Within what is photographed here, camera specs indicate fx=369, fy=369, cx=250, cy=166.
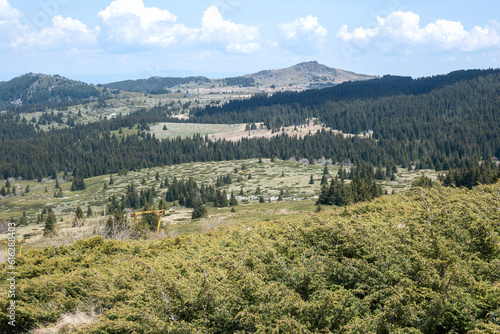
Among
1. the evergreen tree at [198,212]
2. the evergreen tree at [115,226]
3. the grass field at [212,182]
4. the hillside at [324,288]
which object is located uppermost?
the hillside at [324,288]

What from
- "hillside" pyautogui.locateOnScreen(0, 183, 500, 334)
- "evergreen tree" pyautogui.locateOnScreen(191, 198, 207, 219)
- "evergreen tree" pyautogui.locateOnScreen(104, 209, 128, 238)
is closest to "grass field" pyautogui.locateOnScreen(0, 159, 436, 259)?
"evergreen tree" pyautogui.locateOnScreen(191, 198, 207, 219)

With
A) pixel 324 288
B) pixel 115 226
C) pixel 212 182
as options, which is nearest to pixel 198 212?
pixel 115 226

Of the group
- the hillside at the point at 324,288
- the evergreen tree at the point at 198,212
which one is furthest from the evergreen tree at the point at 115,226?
the hillside at the point at 324,288

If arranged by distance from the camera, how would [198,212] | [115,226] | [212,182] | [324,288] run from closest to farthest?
[324,288], [115,226], [198,212], [212,182]

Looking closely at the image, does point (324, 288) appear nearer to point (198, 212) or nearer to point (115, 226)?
point (115, 226)

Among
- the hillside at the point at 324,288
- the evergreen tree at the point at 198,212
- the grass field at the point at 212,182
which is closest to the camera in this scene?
the hillside at the point at 324,288

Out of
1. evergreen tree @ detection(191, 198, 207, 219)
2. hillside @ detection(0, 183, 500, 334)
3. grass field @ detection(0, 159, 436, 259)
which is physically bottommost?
grass field @ detection(0, 159, 436, 259)

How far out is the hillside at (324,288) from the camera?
12.0 m

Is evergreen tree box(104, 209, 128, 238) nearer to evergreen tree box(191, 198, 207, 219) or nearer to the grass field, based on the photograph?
the grass field

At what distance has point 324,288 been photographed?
14305 mm

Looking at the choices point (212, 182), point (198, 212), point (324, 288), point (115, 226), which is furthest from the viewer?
point (212, 182)

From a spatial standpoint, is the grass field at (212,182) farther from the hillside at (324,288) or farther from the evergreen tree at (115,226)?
the hillside at (324,288)

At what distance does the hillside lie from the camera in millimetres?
11969

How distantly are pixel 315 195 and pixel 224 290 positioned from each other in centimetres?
10874
